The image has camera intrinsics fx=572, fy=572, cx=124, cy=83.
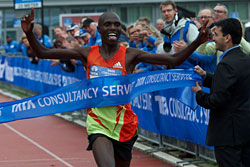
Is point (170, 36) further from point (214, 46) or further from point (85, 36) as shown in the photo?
point (85, 36)

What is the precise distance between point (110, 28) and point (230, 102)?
1.44 metres

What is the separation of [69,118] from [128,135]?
9085 mm

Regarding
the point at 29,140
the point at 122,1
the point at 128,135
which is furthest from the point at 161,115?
Result: the point at 122,1

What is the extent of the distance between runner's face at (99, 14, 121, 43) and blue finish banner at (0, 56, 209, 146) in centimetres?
41

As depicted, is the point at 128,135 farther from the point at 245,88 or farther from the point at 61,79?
the point at 61,79

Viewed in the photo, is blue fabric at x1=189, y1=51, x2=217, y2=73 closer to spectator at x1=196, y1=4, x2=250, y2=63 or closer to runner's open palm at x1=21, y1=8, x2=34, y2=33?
spectator at x1=196, y1=4, x2=250, y2=63

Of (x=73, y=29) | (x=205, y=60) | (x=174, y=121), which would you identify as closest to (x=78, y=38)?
(x=73, y=29)

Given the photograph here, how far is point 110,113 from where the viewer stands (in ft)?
19.3

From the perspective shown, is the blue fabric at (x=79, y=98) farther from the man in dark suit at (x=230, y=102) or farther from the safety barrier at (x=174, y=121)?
the man in dark suit at (x=230, y=102)

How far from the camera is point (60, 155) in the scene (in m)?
10.1

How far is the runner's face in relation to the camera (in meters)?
5.84

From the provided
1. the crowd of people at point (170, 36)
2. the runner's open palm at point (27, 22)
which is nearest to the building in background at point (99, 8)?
the crowd of people at point (170, 36)

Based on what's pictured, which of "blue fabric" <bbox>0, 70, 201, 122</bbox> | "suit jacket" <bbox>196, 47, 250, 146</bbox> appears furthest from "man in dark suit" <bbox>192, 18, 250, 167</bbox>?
"blue fabric" <bbox>0, 70, 201, 122</bbox>

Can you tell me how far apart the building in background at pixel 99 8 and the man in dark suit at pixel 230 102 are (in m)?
43.5
